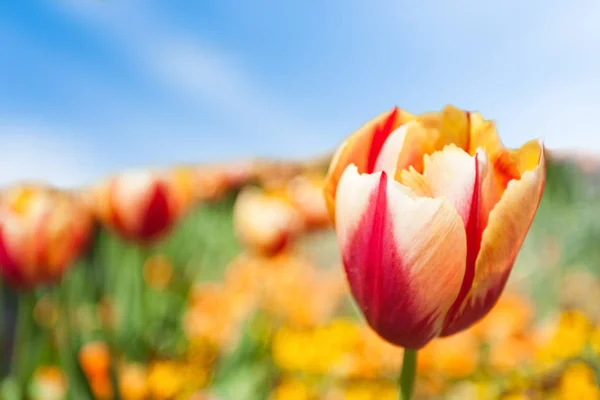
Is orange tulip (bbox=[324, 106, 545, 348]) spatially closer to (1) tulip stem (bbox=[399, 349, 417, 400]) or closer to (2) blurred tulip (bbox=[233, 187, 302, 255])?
(1) tulip stem (bbox=[399, 349, 417, 400])

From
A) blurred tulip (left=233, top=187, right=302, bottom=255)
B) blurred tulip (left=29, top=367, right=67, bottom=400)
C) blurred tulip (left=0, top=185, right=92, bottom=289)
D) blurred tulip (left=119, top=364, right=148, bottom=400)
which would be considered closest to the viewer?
blurred tulip (left=0, top=185, right=92, bottom=289)

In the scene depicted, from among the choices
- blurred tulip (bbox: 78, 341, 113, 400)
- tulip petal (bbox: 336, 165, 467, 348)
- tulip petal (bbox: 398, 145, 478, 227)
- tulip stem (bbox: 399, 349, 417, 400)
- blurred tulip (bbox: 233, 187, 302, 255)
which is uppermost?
tulip petal (bbox: 398, 145, 478, 227)

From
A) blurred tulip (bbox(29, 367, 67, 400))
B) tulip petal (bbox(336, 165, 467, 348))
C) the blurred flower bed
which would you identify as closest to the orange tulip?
tulip petal (bbox(336, 165, 467, 348))

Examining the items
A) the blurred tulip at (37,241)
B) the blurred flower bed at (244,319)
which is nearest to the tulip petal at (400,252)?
the blurred flower bed at (244,319)

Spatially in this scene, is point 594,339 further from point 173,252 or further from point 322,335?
point 173,252

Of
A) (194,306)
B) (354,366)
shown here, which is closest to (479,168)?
(354,366)

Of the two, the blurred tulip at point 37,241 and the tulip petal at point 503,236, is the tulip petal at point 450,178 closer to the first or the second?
the tulip petal at point 503,236
